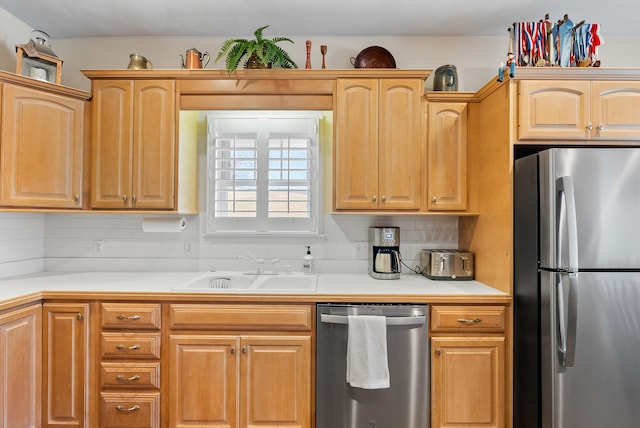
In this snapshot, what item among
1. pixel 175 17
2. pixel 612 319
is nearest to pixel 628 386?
pixel 612 319

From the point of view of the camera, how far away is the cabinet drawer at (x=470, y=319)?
199 cm

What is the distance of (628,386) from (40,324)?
3.14m

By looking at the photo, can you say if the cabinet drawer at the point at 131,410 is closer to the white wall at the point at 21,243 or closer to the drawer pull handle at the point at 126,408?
the drawer pull handle at the point at 126,408

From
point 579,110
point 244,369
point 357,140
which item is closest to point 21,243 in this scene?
point 244,369

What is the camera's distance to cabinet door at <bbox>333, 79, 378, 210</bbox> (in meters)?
2.33

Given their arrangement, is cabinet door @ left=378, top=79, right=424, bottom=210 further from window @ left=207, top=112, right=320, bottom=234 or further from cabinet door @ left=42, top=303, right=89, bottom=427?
cabinet door @ left=42, top=303, right=89, bottom=427

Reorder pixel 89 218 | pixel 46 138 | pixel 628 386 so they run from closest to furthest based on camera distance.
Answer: pixel 628 386, pixel 46 138, pixel 89 218

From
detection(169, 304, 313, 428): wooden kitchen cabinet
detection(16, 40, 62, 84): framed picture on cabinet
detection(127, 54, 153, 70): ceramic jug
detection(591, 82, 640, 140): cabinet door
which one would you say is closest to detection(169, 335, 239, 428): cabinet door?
detection(169, 304, 313, 428): wooden kitchen cabinet

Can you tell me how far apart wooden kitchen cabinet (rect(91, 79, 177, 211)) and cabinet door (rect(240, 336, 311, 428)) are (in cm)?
117

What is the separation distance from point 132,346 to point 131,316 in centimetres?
17

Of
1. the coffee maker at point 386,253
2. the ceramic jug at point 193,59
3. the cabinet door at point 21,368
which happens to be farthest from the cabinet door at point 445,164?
the cabinet door at point 21,368

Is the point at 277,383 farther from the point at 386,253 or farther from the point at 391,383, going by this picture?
the point at 386,253

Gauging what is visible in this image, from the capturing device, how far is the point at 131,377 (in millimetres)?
2008

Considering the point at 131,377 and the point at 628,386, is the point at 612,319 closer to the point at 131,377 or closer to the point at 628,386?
the point at 628,386
